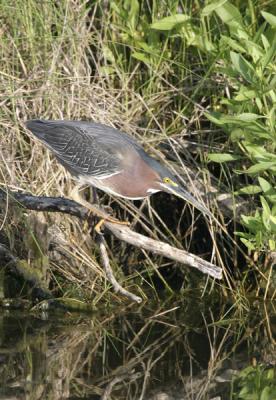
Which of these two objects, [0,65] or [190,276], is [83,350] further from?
[0,65]

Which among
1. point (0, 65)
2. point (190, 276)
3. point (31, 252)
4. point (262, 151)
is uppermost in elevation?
point (0, 65)

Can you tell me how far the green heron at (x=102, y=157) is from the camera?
5383 millimetres

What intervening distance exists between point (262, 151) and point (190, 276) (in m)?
1.20

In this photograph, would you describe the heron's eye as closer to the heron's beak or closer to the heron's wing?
the heron's beak

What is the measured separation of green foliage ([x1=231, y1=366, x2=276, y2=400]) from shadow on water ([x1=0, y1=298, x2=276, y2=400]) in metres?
0.04

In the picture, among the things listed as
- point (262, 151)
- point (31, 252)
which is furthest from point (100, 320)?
point (262, 151)

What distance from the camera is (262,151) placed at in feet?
18.2

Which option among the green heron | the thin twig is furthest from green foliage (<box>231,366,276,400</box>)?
the green heron

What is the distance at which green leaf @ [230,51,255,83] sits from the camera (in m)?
5.35

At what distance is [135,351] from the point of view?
5.15 m

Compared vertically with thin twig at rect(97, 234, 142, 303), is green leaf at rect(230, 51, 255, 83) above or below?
above

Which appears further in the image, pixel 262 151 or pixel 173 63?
pixel 173 63

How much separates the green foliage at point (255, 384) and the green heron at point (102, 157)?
1.06m

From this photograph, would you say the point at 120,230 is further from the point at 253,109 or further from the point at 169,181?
the point at 253,109
